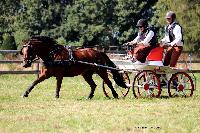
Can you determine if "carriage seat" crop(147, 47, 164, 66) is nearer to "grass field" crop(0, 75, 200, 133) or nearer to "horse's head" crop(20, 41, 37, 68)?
"grass field" crop(0, 75, 200, 133)

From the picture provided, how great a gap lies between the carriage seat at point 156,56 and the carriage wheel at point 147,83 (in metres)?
0.28

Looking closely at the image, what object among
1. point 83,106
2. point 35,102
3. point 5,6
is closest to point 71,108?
point 83,106

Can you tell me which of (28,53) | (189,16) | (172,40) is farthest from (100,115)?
(189,16)

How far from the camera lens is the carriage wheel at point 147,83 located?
12.6 m

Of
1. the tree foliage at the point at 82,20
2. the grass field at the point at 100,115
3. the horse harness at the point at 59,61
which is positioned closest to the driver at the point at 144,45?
the grass field at the point at 100,115

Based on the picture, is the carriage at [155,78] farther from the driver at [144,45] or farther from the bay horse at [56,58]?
the bay horse at [56,58]

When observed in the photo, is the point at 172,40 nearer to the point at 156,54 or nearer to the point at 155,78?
the point at 156,54

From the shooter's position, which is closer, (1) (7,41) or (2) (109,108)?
(2) (109,108)

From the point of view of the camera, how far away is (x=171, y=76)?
1294cm

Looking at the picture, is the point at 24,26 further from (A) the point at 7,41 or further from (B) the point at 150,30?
(B) the point at 150,30

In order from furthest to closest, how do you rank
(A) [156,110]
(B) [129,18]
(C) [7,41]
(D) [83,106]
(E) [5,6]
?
(E) [5,6], (B) [129,18], (C) [7,41], (D) [83,106], (A) [156,110]

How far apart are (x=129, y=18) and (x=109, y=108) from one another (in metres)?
48.3

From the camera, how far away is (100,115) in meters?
9.46

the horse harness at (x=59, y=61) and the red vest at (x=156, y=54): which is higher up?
the red vest at (x=156, y=54)
